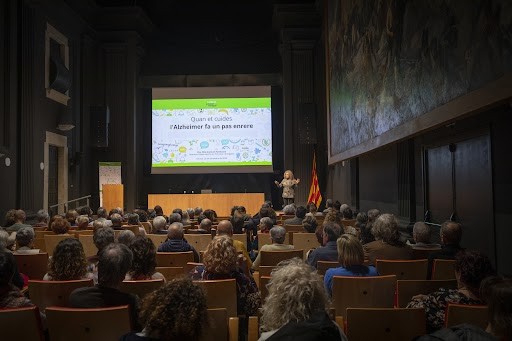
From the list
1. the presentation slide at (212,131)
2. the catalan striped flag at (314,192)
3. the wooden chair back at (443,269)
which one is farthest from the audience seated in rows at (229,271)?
the presentation slide at (212,131)

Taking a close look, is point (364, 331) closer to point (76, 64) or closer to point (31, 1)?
point (31, 1)

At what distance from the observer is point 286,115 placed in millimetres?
15477

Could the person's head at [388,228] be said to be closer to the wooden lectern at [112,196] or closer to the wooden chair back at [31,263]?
the wooden chair back at [31,263]

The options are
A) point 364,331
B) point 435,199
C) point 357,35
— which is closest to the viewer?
point 364,331

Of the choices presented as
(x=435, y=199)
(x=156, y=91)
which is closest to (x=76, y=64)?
(x=156, y=91)

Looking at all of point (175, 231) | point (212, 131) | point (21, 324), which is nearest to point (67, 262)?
point (21, 324)

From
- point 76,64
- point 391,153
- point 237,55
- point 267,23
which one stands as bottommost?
point 391,153

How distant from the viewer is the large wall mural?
160 inches

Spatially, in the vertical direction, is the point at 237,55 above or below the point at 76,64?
above

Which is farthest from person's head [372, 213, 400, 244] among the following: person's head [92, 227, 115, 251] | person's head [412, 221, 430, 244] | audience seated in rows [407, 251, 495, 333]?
person's head [92, 227, 115, 251]

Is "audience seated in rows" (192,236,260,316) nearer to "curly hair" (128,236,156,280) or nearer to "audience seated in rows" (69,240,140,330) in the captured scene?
"curly hair" (128,236,156,280)

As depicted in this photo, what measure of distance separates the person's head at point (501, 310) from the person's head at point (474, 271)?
70 cm

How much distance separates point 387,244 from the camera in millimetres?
4465

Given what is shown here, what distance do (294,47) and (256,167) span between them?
396cm
